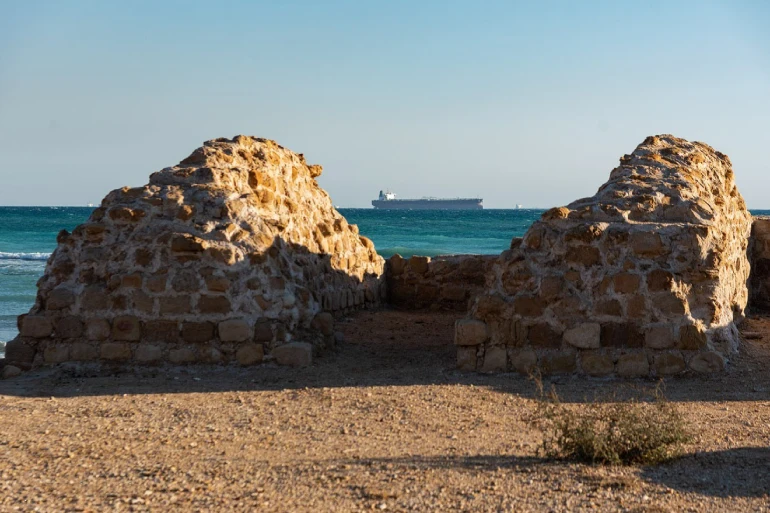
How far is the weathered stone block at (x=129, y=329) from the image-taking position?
7.50m

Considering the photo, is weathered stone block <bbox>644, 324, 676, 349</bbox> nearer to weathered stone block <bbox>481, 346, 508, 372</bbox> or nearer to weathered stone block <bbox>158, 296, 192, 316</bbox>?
weathered stone block <bbox>481, 346, 508, 372</bbox>

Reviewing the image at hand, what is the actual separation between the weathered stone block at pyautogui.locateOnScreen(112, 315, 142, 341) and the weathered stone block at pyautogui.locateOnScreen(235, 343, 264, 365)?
0.89m

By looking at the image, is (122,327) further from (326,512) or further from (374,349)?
(326,512)

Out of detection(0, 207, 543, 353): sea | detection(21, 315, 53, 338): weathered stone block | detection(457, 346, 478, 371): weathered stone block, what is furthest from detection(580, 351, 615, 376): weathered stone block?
detection(0, 207, 543, 353): sea

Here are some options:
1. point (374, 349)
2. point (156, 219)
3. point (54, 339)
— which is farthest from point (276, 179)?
point (54, 339)

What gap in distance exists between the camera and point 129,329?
7.51 m

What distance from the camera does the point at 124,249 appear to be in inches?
306

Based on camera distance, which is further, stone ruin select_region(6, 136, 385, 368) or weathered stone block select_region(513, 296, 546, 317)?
stone ruin select_region(6, 136, 385, 368)

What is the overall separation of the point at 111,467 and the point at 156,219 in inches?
145

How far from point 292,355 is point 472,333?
154cm

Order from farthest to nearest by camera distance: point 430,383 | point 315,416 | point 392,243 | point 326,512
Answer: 1. point 392,243
2. point 430,383
3. point 315,416
4. point 326,512

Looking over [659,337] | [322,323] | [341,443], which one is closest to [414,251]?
[322,323]

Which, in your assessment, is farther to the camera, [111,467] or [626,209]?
[626,209]

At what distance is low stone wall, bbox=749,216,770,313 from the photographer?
34.2ft
